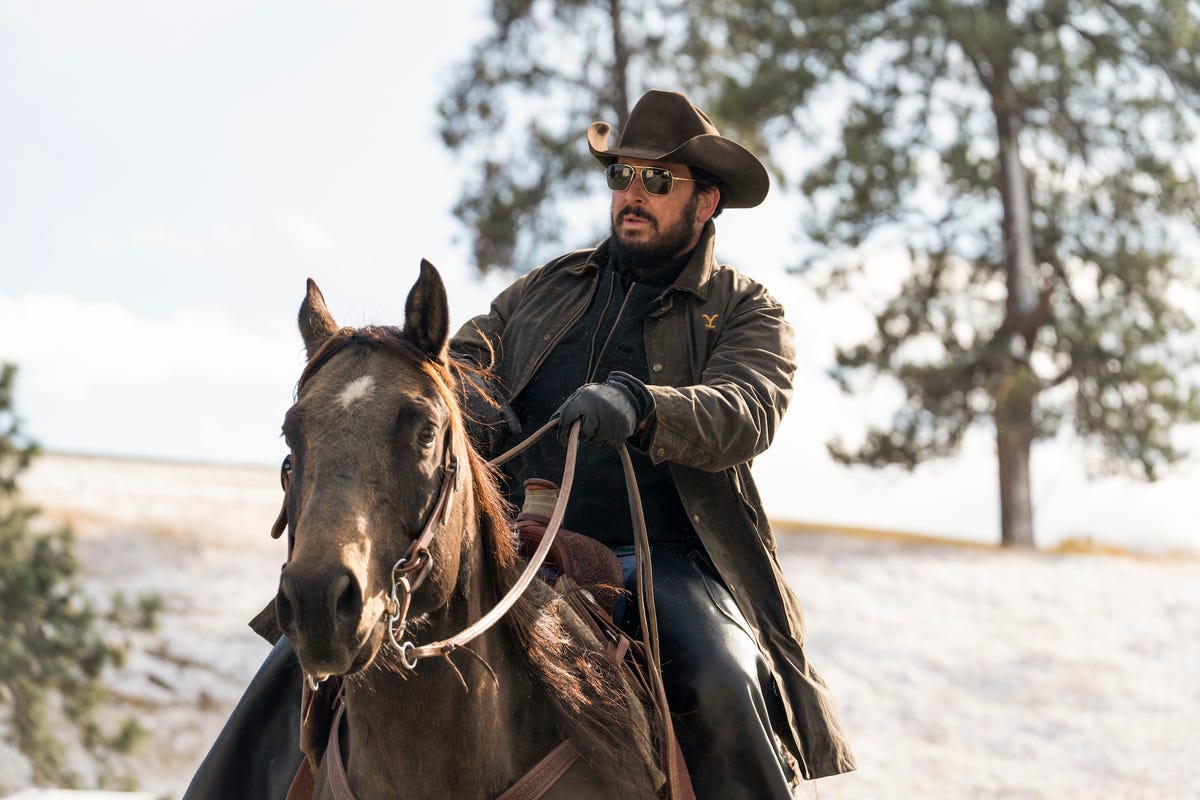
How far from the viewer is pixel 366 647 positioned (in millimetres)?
2541

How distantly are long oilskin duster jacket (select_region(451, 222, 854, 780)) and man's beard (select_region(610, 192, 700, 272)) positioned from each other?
0.07 m

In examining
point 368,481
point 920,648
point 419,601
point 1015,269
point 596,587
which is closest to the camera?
point 368,481

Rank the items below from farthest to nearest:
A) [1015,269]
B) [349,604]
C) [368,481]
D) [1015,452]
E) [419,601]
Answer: [1015,452] → [1015,269] → [419,601] → [368,481] → [349,604]

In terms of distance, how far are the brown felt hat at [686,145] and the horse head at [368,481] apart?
5.39ft

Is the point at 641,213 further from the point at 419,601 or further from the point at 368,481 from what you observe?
the point at 368,481

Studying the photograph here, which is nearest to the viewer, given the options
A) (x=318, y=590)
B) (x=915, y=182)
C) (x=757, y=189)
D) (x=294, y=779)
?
(x=318, y=590)

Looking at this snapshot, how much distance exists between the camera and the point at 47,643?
1266 cm

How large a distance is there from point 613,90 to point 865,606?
9.30m

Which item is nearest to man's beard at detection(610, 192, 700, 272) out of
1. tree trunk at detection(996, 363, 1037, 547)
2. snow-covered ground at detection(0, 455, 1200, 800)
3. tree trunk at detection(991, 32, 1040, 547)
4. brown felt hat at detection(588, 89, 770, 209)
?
brown felt hat at detection(588, 89, 770, 209)

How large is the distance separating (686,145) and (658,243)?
0.34 meters

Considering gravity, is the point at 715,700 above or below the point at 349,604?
below

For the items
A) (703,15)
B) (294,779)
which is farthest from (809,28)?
(294,779)

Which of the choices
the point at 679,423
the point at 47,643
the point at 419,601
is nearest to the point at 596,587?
the point at 679,423

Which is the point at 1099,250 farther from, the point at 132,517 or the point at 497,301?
the point at 497,301
